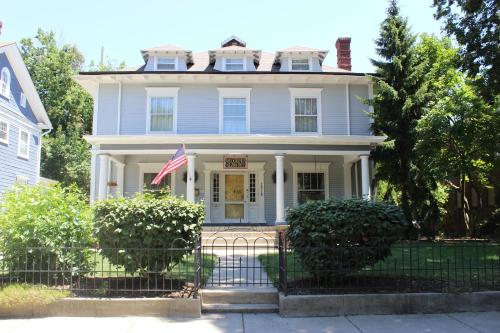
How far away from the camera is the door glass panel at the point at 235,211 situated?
1912cm

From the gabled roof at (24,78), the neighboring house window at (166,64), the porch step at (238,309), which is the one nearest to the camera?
the porch step at (238,309)

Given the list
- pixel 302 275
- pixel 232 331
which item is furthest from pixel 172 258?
pixel 302 275

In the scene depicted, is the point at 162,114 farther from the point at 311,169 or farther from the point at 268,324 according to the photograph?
the point at 268,324

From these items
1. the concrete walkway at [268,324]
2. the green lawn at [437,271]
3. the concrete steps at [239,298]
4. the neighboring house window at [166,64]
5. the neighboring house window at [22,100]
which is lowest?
the concrete walkway at [268,324]

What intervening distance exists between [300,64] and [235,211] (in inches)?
294

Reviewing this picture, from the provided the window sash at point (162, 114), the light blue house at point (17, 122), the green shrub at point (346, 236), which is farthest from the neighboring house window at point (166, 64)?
the green shrub at point (346, 236)

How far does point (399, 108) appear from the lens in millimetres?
16766

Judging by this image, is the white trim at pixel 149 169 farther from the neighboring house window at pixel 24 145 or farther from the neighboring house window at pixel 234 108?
the neighboring house window at pixel 24 145

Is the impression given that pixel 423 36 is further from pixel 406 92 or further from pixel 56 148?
pixel 56 148

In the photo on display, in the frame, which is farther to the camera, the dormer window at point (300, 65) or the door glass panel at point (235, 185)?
the dormer window at point (300, 65)

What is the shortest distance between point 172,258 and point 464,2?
10.1 meters

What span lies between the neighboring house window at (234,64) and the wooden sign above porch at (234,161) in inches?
162

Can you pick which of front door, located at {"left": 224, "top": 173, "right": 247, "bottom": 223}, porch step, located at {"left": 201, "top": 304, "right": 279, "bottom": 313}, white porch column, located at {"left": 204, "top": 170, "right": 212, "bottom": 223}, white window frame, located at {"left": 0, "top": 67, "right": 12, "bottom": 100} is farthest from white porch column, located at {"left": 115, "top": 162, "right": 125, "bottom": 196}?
porch step, located at {"left": 201, "top": 304, "right": 279, "bottom": 313}

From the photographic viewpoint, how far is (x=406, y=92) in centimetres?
1684
